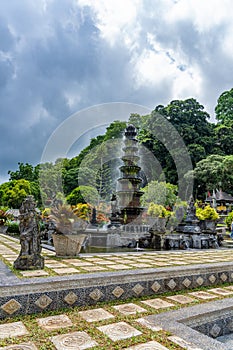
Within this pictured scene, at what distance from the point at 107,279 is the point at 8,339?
1.45 m

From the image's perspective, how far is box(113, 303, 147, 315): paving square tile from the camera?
3.11 metres

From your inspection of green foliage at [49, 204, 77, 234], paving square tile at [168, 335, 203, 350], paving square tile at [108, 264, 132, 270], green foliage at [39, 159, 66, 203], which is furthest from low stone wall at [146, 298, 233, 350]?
green foliage at [39, 159, 66, 203]

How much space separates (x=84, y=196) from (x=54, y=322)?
2294cm

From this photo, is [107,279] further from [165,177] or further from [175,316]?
[165,177]

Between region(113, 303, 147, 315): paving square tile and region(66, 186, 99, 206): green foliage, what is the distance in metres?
22.4

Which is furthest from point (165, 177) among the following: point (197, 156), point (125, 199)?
point (125, 199)

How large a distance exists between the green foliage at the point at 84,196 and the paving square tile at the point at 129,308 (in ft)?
73.4

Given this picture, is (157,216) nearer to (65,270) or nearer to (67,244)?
(67,244)

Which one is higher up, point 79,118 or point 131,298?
point 79,118

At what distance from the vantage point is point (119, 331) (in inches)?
100

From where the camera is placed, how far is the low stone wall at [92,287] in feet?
9.62

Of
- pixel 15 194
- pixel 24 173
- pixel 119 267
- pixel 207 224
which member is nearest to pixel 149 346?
pixel 119 267

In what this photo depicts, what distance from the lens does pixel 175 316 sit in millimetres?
2908

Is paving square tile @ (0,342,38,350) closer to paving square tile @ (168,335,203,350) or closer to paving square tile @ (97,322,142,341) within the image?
paving square tile @ (97,322,142,341)
